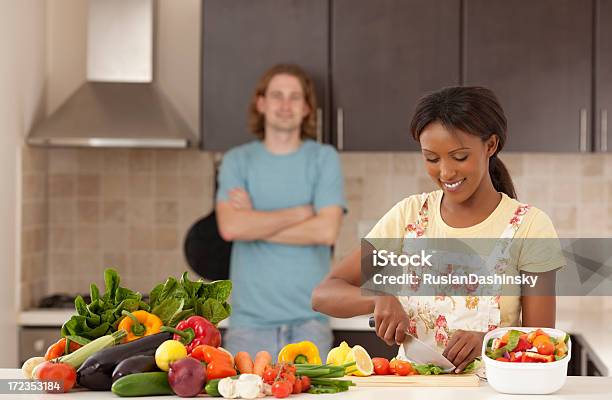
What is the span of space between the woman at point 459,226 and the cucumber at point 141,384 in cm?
46

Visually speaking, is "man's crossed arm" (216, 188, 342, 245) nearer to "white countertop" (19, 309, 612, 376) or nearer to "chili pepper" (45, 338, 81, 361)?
"white countertop" (19, 309, 612, 376)

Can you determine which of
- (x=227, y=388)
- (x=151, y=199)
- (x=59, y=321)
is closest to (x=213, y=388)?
(x=227, y=388)

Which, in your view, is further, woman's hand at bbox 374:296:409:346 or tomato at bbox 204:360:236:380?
woman's hand at bbox 374:296:409:346

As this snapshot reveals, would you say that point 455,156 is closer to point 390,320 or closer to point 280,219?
point 390,320

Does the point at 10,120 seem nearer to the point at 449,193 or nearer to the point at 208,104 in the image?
the point at 208,104

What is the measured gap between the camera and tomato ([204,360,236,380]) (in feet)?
6.20

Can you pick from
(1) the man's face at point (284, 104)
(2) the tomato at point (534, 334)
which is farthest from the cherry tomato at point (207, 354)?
(1) the man's face at point (284, 104)

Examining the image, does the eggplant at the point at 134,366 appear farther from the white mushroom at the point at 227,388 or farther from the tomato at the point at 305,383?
the tomato at the point at 305,383

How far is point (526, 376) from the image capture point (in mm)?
1900

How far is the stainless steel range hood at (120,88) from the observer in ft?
13.6

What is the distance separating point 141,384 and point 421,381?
0.56m

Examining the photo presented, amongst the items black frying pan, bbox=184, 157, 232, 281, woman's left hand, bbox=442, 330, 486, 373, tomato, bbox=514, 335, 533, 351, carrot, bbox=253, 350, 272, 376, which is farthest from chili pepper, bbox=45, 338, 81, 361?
black frying pan, bbox=184, 157, 232, 281

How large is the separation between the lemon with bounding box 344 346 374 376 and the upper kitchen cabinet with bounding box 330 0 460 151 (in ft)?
6.84

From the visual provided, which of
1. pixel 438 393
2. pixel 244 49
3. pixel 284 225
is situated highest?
pixel 244 49
